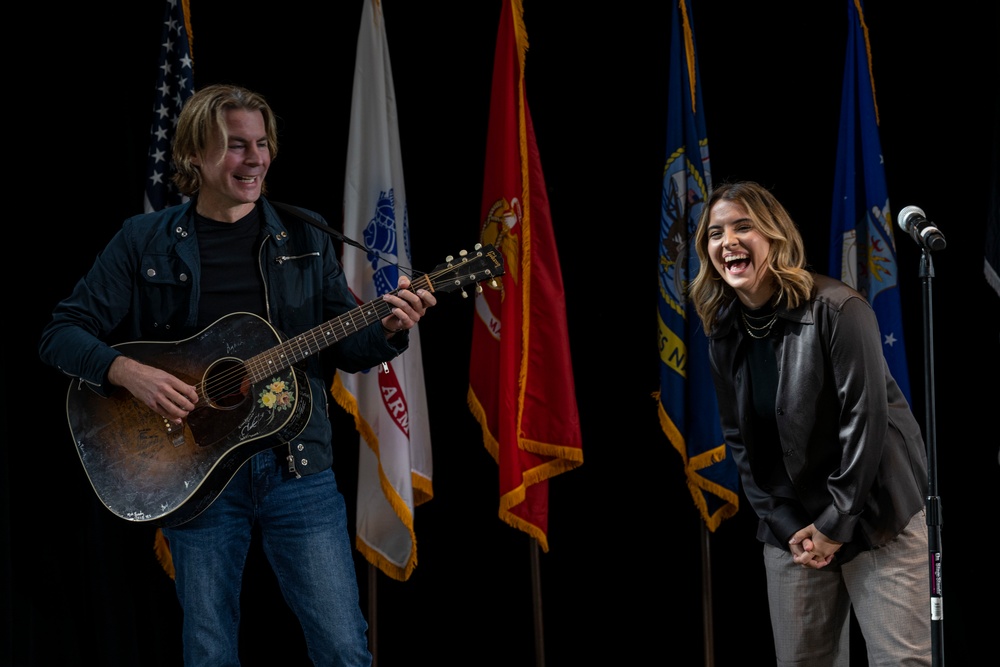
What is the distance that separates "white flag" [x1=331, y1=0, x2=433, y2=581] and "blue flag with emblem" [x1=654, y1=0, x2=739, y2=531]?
0.91 metres

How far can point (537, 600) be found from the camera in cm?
354

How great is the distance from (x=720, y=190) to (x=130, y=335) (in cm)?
167

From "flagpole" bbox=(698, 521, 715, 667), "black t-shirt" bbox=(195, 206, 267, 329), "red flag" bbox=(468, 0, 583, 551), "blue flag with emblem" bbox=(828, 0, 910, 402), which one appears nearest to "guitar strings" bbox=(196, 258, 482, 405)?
"black t-shirt" bbox=(195, 206, 267, 329)

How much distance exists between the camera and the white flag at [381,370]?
3.34 meters

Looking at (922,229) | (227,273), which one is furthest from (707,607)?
(227,273)

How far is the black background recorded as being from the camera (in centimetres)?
378

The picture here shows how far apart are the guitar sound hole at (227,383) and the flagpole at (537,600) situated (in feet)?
4.67

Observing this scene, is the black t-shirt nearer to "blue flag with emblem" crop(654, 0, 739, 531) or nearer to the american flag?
the american flag

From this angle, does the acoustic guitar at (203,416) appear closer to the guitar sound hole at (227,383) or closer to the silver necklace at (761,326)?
the guitar sound hole at (227,383)

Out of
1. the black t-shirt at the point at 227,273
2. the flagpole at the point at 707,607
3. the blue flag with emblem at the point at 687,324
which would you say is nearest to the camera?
the black t-shirt at the point at 227,273

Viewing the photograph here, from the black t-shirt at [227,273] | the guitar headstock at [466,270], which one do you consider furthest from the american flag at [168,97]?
the guitar headstock at [466,270]

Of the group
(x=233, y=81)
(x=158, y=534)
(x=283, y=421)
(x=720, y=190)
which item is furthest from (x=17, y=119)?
(x=720, y=190)

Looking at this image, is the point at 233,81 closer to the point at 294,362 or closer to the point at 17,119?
the point at 17,119

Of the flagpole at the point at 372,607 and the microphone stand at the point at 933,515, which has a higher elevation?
the microphone stand at the point at 933,515
